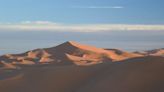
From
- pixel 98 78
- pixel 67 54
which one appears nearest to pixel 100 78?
pixel 98 78

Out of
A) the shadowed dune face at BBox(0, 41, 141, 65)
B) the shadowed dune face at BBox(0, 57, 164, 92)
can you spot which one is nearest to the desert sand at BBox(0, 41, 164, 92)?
the shadowed dune face at BBox(0, 57, 164, 92)

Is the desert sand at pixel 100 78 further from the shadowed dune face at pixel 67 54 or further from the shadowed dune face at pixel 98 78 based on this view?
the shadowed dune face at pixel 67 54

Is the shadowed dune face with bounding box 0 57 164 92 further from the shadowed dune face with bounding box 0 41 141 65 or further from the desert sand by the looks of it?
the shadowed dune face with bounding box 0 41 141 65

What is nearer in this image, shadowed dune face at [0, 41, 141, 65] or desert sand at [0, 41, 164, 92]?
desert sand at [0, 41, 164, 92]

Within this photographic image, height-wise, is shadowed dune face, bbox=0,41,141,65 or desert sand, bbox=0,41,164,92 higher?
desert sand, bbox=0,41,164,92

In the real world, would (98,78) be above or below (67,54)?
above

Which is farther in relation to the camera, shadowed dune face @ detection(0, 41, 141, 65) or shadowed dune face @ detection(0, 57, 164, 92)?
shadowed dune face @ detection(0, 41, 141, 65)

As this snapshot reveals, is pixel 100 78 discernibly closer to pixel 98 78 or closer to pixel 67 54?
pixel 98 78


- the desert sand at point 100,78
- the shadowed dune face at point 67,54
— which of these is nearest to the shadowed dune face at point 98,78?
the desert sand at point 100,78
